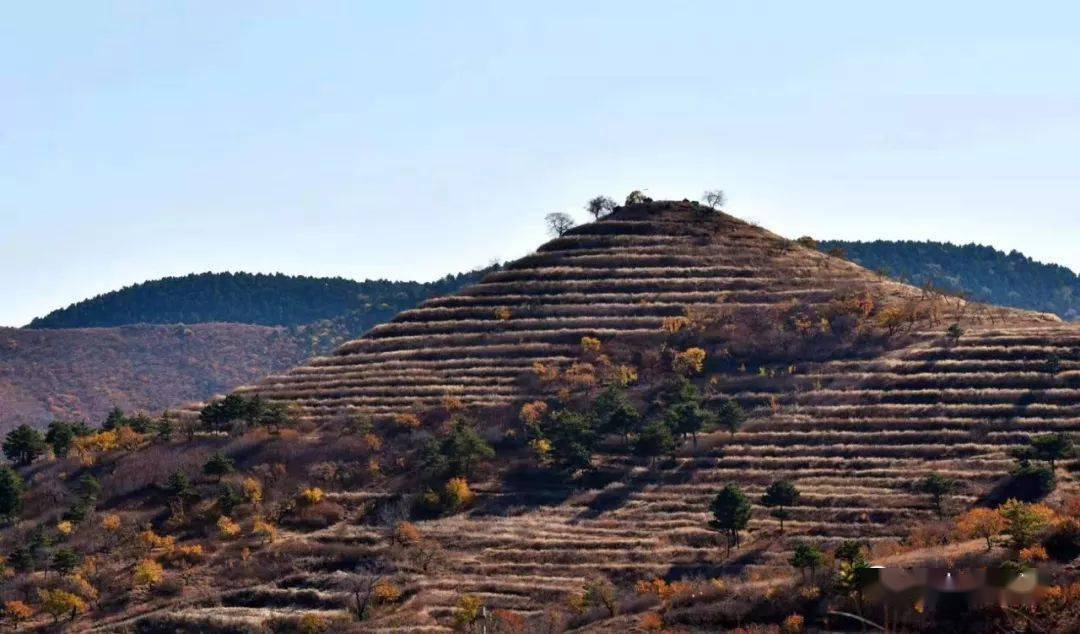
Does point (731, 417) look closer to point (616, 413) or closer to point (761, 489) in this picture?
point (616, 413)

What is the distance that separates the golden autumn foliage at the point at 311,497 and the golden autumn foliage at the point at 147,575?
1194 centimetres

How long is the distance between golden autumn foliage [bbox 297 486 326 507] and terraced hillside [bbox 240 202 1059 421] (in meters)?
14.6

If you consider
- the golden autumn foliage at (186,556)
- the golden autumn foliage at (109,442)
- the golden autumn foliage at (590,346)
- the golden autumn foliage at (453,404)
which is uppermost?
the golden autumn foliage at (590,346)

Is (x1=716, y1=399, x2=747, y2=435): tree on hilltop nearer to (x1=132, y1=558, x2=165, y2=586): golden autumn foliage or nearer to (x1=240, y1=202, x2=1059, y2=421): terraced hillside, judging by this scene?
(x1=240, y1=202, x2=1059, y2=421): terraced hillside

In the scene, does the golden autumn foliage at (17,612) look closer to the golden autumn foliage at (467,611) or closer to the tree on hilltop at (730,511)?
the golden autumn foliage at (467,611)

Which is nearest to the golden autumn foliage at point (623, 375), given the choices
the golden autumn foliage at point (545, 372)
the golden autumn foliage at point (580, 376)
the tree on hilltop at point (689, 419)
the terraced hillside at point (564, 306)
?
the golden autumn foliage at point (580, 376)

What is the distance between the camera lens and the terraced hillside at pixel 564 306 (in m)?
115

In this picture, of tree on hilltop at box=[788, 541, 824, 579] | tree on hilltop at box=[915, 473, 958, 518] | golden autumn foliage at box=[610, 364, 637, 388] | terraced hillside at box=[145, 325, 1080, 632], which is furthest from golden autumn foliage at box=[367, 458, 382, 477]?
tree on hilltop at box=[915, 473, 958, 518]

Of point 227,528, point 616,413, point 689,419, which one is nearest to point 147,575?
point 227,528

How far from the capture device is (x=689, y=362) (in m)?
109

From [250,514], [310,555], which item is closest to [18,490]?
[250,514]

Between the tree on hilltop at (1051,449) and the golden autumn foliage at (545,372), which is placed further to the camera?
the golden autumn foliage at (545,372)

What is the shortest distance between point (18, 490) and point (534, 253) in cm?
6285

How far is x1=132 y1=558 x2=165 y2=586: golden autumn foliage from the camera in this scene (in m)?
83.2
